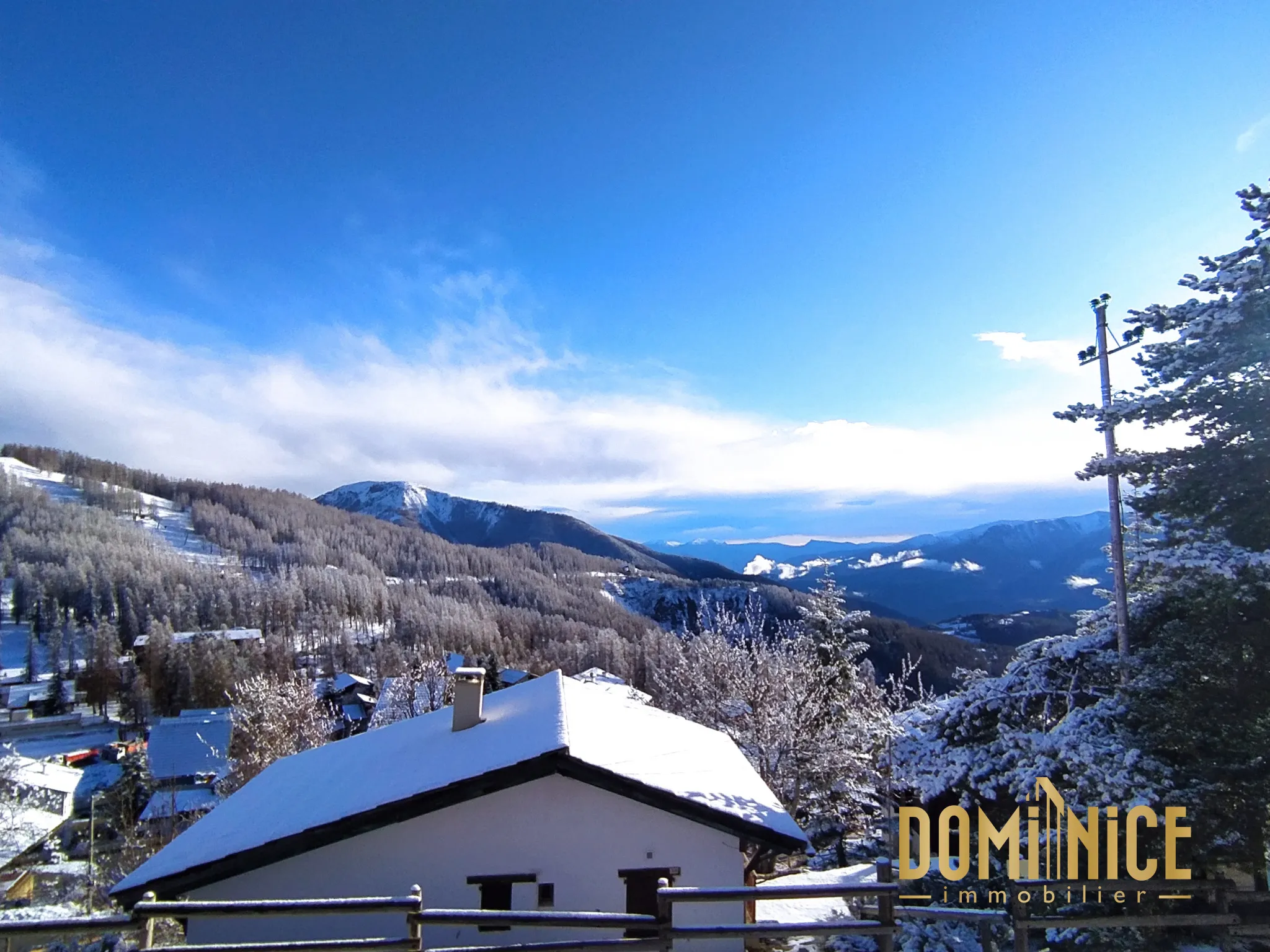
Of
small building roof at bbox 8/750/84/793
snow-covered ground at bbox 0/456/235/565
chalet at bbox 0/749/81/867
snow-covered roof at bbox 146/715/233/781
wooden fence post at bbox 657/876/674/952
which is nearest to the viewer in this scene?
wooden fence post at bbox 657/876/674/952

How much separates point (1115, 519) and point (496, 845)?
11789 mm

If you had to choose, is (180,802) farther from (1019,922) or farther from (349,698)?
(1019,922)

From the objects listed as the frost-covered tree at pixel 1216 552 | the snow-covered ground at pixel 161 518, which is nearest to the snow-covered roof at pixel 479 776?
the frost-covered tree at pixel 1216 552

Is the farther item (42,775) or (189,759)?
(189,759)

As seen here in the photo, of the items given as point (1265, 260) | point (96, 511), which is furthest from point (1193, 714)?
point (96, 511)

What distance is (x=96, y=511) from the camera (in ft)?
518

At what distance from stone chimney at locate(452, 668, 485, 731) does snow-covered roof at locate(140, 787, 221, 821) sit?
122 ft

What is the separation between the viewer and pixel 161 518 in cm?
18012

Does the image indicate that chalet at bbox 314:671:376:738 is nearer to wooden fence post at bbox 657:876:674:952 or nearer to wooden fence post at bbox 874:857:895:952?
wooden fence post at bbox 657:876:674:952

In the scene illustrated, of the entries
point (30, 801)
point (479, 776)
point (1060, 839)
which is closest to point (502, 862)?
point (479, 776)

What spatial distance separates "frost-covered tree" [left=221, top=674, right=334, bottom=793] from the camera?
28.1m

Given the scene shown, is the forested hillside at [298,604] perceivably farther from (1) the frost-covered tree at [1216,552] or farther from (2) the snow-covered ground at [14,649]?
(1) the frost-covered tree at [1216,552]

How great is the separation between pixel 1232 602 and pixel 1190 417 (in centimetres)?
275

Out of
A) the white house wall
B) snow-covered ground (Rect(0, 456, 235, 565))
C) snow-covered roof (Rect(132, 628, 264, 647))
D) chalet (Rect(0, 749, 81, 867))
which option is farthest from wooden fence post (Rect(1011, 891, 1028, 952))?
snow-covered ground (Rect(0, 456, 235, 565))
